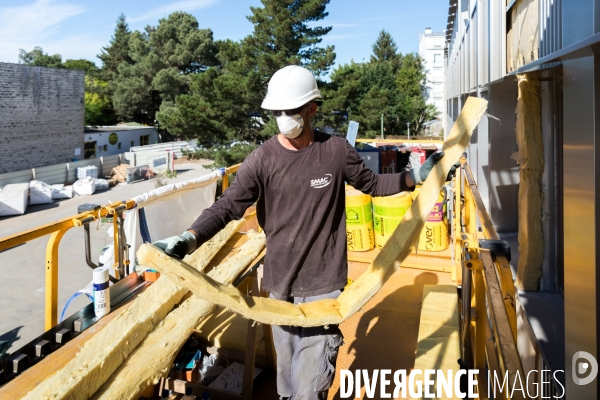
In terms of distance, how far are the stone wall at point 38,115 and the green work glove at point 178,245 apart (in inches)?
1338

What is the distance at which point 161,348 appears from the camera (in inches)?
123

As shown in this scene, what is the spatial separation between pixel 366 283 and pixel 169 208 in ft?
11.2

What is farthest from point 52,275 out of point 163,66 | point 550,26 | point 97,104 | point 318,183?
point 97,104

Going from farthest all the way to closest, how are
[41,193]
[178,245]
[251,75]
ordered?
[41,193]
[251,75]
[178,245]

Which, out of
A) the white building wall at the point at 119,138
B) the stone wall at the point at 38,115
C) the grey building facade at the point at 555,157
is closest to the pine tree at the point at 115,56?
the white building wall at the point at 119,138

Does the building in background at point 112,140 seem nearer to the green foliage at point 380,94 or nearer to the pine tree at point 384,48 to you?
the green foliage at point 380,94

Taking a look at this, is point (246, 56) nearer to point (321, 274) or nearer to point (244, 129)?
point (244, 129)

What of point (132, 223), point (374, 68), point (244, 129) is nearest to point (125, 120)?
point (374, 68)

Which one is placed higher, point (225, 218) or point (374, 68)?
point (374, 68)

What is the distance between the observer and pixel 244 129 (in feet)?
83.6

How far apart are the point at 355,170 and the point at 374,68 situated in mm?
56548

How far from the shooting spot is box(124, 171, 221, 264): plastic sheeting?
4688 millimetres

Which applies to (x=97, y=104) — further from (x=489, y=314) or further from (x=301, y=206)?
(x=489, y=314)

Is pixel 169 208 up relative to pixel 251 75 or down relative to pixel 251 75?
down
